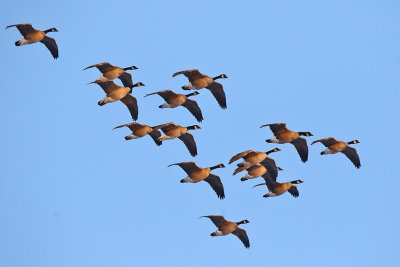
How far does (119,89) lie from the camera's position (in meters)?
48.2

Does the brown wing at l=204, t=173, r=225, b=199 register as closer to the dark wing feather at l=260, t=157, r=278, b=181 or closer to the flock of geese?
the flock of geese

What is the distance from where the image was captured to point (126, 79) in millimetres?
50469

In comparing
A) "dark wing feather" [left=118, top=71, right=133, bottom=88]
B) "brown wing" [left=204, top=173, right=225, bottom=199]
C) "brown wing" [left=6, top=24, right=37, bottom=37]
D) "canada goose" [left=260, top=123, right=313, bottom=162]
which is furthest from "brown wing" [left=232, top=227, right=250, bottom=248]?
"brown wing" [left=6, top=24, right=37, bottom=37]

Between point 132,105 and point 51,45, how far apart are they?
495 cm

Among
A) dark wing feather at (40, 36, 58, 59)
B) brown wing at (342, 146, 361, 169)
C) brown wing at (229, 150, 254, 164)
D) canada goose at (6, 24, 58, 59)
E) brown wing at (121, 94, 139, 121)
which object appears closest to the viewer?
brown wing at (229, 150, 254, 164)

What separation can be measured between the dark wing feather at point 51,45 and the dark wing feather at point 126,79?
3.36 m

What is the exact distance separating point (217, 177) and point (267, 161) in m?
2.56

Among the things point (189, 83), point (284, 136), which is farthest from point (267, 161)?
point (189, 83)

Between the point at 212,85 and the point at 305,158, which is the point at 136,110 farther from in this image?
the point at 305,158

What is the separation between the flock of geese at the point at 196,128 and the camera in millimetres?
47156

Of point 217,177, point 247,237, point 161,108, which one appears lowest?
point 247,237

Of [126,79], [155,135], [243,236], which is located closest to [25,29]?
[126,79]

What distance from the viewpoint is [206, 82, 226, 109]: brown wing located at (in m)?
49.9

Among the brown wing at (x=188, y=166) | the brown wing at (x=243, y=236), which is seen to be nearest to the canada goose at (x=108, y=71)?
the brown wing at (x=188, y=166)
